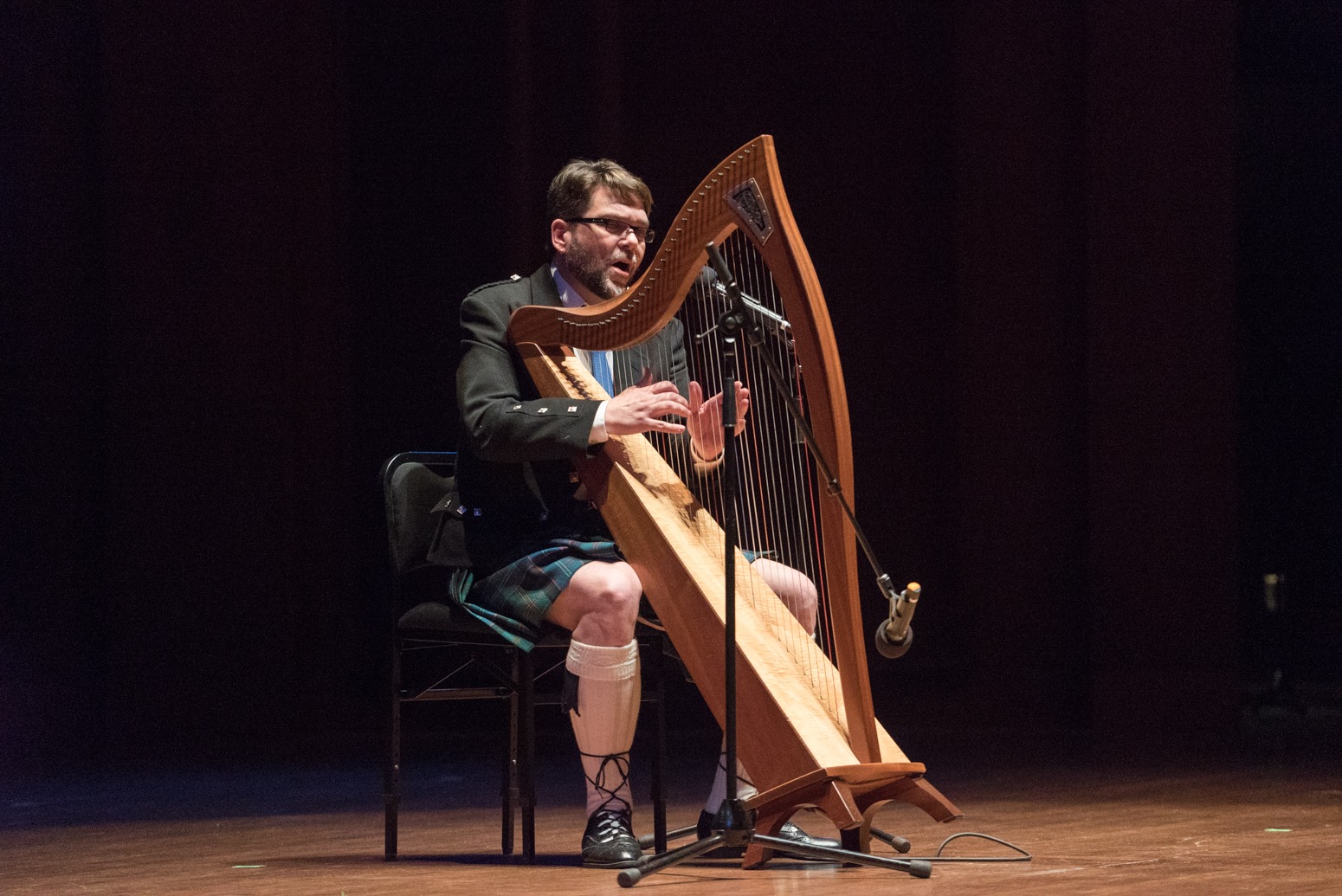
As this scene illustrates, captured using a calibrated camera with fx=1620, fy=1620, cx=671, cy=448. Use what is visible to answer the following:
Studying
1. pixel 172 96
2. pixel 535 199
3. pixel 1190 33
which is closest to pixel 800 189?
pixel 535 199

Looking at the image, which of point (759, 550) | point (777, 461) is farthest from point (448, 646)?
point (777, 461)

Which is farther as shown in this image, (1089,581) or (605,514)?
(1089,581)

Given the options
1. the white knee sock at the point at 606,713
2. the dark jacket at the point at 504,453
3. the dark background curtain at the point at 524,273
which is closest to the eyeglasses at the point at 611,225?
the dark jacket at the point at 504,453

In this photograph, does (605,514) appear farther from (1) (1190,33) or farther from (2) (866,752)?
(1) (1190,33)

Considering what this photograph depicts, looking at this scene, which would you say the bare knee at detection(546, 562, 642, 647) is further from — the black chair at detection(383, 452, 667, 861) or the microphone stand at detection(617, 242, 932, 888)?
the microphone stand at detection(617, 242, 932, 888)

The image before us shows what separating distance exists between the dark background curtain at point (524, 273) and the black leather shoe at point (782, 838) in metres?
2.20

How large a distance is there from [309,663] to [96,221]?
1488 millimetres

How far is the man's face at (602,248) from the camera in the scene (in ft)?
9.12

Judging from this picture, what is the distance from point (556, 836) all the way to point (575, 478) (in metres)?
0.76

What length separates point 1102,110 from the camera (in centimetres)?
521

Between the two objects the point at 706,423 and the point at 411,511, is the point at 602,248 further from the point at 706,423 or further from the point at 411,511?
the point at 411,511

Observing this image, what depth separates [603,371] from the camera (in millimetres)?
2883

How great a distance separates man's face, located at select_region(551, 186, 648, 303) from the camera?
2.78 m

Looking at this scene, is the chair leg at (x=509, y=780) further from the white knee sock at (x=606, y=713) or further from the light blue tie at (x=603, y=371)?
the light blue tie at (x=603, y=371)
